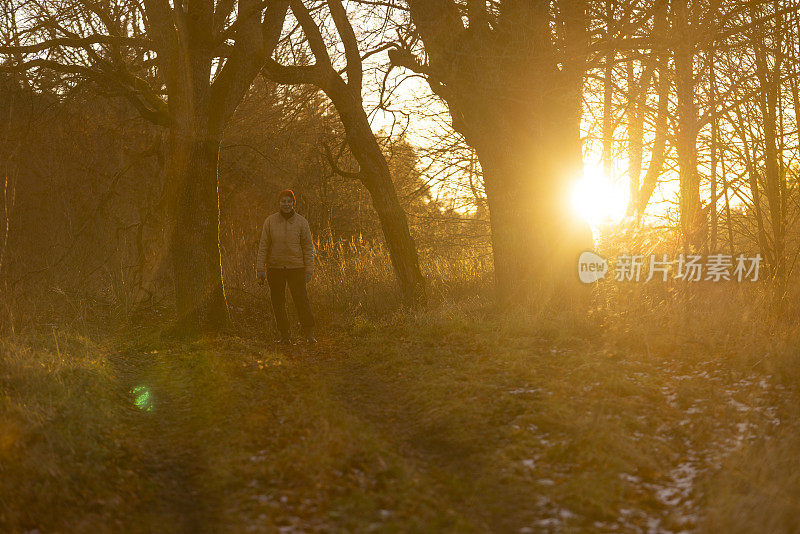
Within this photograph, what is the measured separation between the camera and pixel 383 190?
11.6 meters

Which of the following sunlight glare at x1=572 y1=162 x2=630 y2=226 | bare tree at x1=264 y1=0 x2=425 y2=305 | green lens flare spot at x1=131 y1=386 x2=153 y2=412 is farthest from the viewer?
bare tree at x1=264 y1=0 x2=425 y2=305

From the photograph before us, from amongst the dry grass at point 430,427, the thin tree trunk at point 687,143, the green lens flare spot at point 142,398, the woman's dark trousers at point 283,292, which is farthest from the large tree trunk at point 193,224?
the thin tree trunk at point 687,143

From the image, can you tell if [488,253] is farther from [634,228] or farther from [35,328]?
[35,328]

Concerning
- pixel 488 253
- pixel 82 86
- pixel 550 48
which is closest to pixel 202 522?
pixel 550 48

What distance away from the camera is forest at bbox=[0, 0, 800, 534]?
14.6ft

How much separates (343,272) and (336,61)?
3972 millimetres

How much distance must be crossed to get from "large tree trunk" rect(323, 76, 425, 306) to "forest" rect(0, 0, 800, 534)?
0.04m

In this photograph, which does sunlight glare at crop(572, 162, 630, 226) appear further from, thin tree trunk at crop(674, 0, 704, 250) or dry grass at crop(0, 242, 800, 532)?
dry grass at crop(0, 242, 800, 532)

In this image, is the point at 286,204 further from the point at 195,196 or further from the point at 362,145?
the point at 362,145

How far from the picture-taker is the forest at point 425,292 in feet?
14.6

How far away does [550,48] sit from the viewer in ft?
28.6

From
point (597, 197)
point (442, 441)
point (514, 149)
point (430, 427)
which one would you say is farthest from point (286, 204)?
point (597, 197)

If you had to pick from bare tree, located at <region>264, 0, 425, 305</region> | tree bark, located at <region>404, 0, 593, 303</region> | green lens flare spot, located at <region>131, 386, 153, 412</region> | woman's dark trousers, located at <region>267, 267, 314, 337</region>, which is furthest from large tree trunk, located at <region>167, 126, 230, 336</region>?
tree bark, located at <region>404, 0, 593, 303</region>

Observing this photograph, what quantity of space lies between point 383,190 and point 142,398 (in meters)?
6.23
